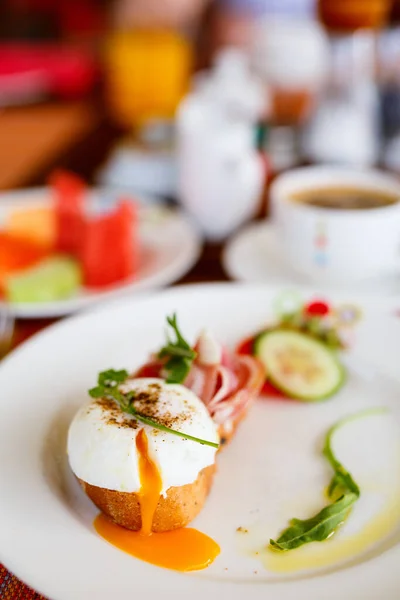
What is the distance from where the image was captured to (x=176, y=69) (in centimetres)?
278

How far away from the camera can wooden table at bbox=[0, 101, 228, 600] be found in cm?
75

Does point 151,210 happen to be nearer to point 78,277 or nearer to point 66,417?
point 78,277

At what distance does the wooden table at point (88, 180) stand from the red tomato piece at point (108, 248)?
14 centimetres

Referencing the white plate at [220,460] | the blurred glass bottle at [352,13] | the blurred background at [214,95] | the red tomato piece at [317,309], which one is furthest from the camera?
→ the blurred glass bottle at [352,13]

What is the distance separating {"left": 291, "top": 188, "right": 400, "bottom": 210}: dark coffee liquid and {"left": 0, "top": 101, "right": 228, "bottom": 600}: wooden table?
9.8 inches

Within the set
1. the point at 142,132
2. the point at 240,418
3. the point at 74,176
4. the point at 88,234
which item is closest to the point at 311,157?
the point at 142,132

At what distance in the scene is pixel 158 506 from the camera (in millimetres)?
799

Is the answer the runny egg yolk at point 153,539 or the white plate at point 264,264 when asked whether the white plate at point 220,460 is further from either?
the white plate at point 264,264

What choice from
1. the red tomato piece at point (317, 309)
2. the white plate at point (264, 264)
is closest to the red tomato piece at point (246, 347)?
the red tomato piece at point (317, 309)

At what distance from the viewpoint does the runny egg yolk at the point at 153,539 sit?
77cm

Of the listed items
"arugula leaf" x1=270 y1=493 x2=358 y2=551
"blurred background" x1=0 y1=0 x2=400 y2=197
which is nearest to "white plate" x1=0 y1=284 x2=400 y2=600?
"arugula leaf" x1=270 y1=493 x2=358 y2=551

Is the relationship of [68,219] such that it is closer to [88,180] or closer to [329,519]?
[88,180]

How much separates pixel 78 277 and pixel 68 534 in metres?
0.77

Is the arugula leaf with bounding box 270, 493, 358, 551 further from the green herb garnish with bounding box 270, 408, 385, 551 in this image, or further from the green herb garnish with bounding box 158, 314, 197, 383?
the green herb garnish with bounding box 158, 314, 197, 383
